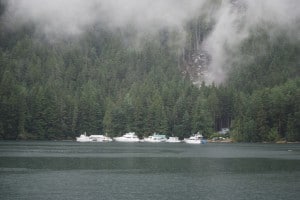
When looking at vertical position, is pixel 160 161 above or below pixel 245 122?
below

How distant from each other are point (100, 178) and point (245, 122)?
122 m

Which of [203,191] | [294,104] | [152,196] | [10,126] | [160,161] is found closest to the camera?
[152,196]

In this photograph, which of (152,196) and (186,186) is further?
(186,186)

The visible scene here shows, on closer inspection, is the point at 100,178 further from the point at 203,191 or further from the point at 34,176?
the point at 203,191

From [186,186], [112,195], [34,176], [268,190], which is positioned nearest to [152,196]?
[112,195]

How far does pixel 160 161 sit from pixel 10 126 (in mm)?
108429

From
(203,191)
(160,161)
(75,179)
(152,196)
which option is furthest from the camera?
(160,161)

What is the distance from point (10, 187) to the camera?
63625 millimetres

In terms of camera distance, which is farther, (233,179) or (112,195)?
(233,179)

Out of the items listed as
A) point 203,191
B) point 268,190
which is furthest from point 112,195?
point 268,190

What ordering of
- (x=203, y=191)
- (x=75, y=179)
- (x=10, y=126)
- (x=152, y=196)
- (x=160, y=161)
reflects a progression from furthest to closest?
(x=10, y=126), (x=160, y=161), (x=75, y=179), (x=203, y=191), (x=152, y=196)

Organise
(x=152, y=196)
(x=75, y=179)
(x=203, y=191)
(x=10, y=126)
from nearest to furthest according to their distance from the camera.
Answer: (x=152, y=196) → (x=203, y=191) → (x=75, y=179) → (x=10, y=126)

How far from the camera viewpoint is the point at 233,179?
242 ft

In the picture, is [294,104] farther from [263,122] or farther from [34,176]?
[34,176]
